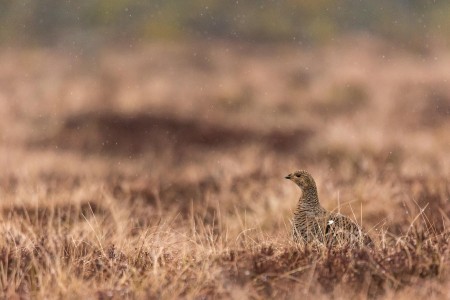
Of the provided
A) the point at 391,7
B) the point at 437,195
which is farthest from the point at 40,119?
the point at 391,7

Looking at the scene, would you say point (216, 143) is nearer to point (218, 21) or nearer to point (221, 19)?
point (218, 21)

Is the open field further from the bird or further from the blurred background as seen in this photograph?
the blurred background

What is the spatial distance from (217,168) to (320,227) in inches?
194

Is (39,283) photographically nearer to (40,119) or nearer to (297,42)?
(40,119)

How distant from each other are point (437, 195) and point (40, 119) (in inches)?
372

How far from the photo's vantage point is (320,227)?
4.96 meters

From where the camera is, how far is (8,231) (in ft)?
17.6

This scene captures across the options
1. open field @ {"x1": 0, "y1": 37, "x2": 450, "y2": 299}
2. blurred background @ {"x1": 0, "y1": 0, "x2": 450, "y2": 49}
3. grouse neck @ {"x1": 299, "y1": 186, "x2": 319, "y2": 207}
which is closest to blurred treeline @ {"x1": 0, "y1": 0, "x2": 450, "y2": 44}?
blurred background @ {"x1": 0, "y1": 0, "x2": 450, "y2": 49}

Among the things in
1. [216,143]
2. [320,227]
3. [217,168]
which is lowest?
[216,143]

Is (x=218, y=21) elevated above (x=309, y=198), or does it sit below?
below

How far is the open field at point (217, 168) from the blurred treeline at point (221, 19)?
8.46 ft

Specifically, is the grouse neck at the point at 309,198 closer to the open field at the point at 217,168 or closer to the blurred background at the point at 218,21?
the open field at the point at 217,168

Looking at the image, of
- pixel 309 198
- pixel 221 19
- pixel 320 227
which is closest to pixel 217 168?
pixel 309 198

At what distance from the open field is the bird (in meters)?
0.11
